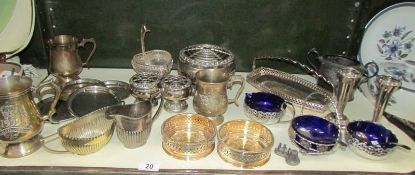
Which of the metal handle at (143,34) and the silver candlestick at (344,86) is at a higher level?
the metal handle at (143,34)

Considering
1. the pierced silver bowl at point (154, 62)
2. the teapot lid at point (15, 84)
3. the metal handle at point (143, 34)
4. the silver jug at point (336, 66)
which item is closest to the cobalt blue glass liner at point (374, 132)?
the silver jug at point (336, 66)

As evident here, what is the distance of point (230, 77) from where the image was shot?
98 cm

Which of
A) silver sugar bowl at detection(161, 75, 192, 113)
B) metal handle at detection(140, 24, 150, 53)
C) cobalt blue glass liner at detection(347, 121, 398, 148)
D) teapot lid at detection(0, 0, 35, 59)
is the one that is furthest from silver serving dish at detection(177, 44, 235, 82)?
teapot lid at detection(0, 0, 35, 59)

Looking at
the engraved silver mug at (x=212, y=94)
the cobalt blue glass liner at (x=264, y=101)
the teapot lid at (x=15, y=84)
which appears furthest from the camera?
the cobalt blue glass liner at (x=264, y=101)

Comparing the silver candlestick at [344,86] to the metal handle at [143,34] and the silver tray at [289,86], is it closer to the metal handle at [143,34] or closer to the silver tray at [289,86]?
the silver tray at [289,86]

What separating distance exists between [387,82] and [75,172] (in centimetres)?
81

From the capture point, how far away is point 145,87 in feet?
3.10

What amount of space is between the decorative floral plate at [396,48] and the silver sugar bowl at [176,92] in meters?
0.60

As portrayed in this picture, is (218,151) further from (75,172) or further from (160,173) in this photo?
(75,172)

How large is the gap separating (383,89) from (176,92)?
0.55m

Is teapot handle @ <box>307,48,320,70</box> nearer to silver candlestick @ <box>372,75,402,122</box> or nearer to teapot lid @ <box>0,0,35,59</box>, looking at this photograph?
silver candlestick @ <box>372,75,402,122</box>

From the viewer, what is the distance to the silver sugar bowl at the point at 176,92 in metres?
0.94

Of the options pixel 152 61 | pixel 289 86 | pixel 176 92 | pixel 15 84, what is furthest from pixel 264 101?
pixel 15 84

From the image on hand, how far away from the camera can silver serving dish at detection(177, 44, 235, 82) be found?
1004 mm
